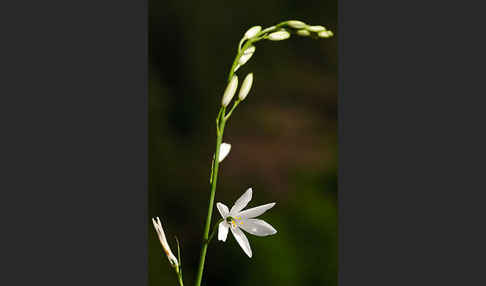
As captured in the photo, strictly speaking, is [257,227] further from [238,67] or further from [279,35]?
[279,35]

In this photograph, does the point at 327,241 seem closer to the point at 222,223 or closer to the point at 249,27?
the point at 222,223

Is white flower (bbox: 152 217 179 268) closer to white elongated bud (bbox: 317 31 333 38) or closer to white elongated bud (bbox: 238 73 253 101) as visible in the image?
white elongated bud (bbox: 238 73 253 101)

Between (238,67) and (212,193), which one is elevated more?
(238,67)

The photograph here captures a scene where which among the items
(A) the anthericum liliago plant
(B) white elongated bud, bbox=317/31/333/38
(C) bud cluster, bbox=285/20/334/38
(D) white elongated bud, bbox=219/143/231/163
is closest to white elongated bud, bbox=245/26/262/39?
(A) the anthericum liliago plant

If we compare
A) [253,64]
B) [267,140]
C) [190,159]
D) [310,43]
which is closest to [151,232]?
[190,159]

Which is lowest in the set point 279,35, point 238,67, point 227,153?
point 227,153

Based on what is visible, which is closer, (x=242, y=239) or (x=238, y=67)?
(x=242, y=239)

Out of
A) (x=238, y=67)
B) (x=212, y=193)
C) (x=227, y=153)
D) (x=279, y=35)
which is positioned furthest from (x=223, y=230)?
(x=279, y=35)
